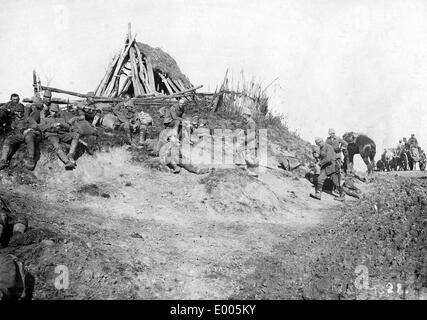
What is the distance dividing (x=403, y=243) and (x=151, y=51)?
574 inches

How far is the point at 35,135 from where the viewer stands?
9672 mm

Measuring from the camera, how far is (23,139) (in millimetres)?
9555

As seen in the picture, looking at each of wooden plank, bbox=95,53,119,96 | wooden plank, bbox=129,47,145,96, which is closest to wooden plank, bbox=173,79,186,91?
wooden plank, bbox=129,47,145,96

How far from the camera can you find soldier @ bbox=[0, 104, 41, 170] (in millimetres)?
9211

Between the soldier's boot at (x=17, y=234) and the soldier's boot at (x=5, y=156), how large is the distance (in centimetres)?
361

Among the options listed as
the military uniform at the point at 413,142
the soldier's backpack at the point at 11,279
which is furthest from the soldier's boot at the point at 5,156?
the military uniform at the point at 413,142

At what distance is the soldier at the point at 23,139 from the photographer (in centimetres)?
921

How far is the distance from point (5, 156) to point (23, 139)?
1.95ft

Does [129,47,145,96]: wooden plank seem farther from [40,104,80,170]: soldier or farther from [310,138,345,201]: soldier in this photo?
[310,138,345,201]: soldier

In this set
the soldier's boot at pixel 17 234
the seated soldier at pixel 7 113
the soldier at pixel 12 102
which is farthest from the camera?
the soldier at pixel 12 102

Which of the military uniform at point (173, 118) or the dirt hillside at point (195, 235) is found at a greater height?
the military uniform at point (173, 118)

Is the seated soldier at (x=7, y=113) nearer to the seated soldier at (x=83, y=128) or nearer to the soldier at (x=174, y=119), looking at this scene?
the seated soldier at (x=83, y=128)
